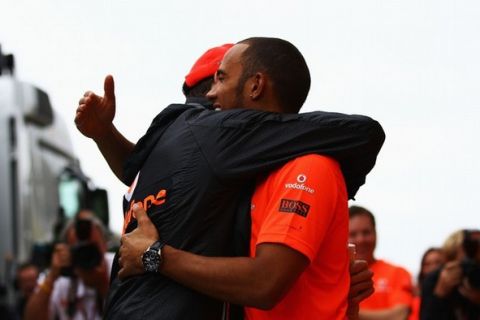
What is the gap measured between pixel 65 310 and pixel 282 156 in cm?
406

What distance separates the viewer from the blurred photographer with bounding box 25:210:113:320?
25.0ft

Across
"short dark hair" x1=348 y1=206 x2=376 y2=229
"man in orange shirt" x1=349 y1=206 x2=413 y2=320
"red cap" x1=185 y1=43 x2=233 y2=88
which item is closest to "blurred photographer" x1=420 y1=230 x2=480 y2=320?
"man in orange shirt" x1=349 y1=206 x2=413 y2=320

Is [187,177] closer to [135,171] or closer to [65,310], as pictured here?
[135,171]

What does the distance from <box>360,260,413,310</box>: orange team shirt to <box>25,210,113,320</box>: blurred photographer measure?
1.58 metres

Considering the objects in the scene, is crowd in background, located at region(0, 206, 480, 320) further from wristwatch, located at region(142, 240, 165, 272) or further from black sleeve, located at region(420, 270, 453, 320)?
wristwatch, located at region(142, 240, 165, 272)

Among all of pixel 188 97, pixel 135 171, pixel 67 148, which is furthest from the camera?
pixel 67 148

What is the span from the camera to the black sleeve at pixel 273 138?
3920 millimetres

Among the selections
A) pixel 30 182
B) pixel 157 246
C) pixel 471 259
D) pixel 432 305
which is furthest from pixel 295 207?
pixel 30 182

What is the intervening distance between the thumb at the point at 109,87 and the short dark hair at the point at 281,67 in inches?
20.5

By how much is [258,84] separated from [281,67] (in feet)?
0.29

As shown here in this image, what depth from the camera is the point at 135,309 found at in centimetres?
393

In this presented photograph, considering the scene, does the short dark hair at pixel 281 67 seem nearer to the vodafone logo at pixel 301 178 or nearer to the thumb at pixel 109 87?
the vodafone logo at pixel 301 178

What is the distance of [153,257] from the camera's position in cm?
391

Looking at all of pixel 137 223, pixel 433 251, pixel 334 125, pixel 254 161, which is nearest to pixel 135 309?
pixel 137 223
